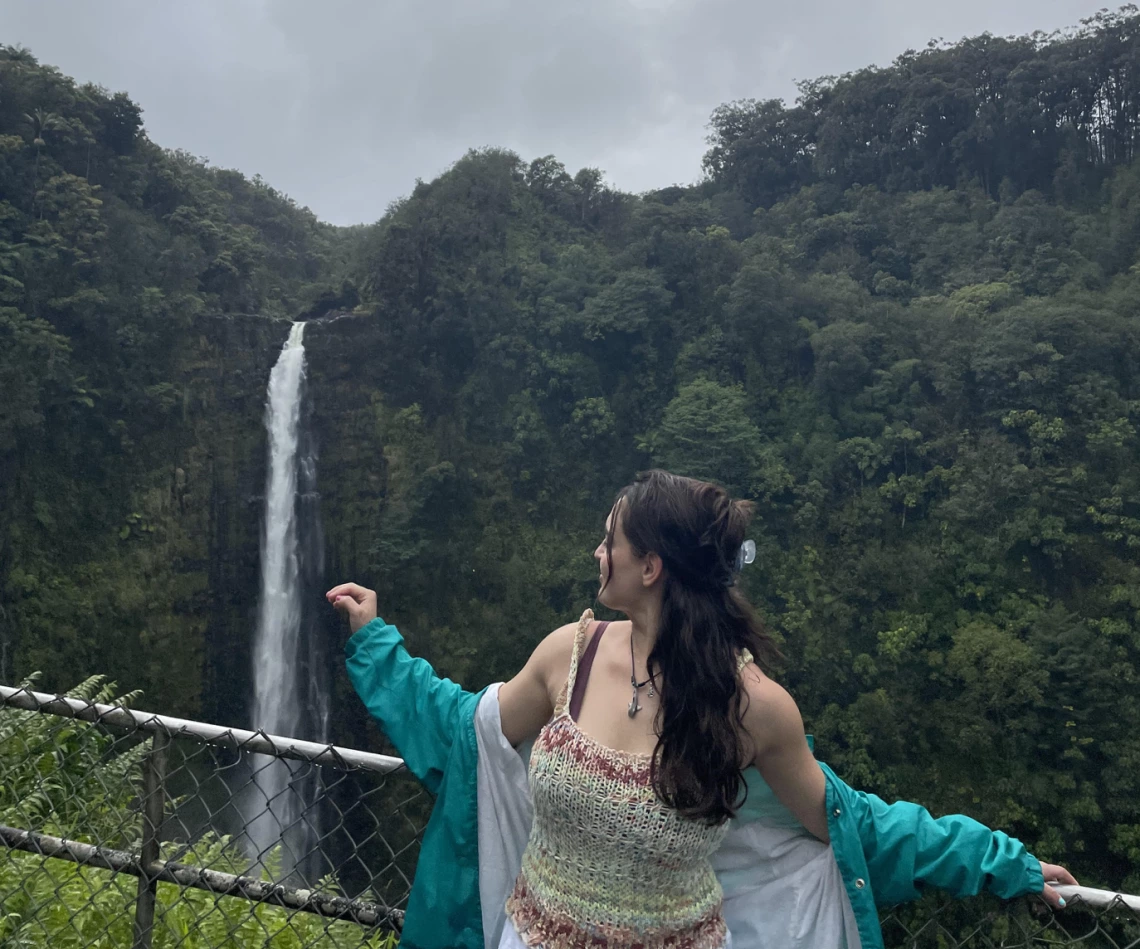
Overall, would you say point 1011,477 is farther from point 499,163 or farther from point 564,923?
point 564,923

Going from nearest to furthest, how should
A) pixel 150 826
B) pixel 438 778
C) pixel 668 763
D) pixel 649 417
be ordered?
1. pixel 668 763
2. pixel 438 778
3. pixel 150 826
4. pixel 649 417

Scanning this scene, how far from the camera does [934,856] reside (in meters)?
1.25

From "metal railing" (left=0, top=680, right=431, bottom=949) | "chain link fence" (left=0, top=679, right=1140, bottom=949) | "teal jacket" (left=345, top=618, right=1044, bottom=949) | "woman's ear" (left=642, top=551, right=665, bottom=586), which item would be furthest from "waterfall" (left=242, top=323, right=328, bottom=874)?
"woman's ear" (left=642, top=551, right=665, bottom=586)

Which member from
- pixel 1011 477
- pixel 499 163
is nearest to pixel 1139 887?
pixel 1011 477

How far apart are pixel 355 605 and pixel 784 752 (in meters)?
0.69

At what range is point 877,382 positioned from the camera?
13.8 m

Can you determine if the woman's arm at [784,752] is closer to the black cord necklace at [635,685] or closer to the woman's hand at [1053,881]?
the black cord necklace at [635,685]

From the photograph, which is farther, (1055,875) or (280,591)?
(280,591)

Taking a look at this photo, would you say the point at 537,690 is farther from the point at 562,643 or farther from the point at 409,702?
the point at 409,702

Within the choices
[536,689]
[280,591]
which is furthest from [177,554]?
[536,689]

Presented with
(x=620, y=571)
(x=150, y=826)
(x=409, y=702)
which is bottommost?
(x=150, y=826)

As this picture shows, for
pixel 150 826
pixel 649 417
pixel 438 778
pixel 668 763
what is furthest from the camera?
pixel 649 417

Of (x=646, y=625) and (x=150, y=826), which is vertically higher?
(x=646, y=625)

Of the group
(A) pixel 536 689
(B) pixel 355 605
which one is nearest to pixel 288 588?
(B) pixel 355 605
